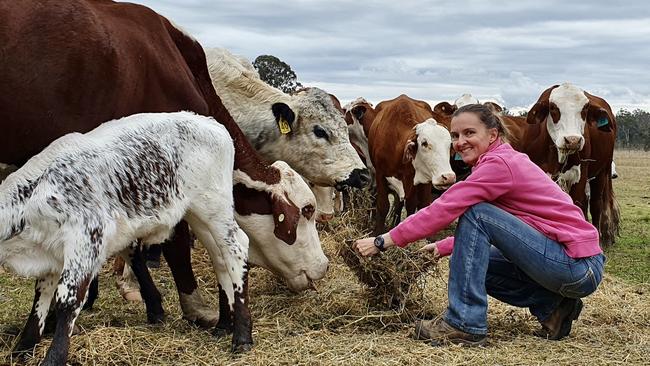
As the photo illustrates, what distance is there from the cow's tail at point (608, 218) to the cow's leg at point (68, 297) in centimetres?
818

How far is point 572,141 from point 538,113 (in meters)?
1.01

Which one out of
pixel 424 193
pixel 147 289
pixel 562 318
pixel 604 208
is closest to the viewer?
pixel 562 318

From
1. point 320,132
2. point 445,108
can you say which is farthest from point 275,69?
point 320,132

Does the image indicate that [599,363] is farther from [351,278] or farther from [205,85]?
[205,85]

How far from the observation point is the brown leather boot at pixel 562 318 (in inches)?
199

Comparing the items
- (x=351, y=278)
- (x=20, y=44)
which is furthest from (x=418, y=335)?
(x=20, y=44)

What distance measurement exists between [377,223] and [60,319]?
6617 mm

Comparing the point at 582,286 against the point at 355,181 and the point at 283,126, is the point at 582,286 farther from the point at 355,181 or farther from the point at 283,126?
the point at 283,126

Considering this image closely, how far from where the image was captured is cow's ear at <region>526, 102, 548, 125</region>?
34.8 feet

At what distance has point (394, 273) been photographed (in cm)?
547

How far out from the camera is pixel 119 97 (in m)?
4.95

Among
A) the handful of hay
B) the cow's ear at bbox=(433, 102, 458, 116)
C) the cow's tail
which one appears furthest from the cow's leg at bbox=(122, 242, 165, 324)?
the cow's ear at bbox=(433, 102, 458, 116)

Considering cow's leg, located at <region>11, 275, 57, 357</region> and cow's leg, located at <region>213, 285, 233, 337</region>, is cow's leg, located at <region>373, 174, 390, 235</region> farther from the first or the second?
cow's leg, located at <region>11, 275, 57, 357</region>

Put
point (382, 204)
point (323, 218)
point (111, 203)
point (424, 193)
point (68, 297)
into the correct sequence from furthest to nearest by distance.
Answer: point (382, 204), point (424, 193), point (323, 218), point (111, 203), point (68, 297)
